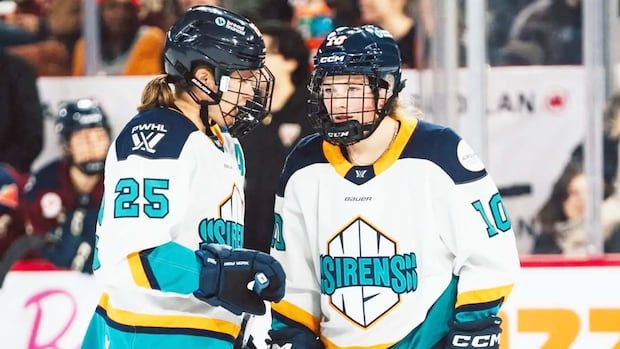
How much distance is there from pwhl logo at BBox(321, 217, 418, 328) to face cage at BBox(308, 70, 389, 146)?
0.53ft

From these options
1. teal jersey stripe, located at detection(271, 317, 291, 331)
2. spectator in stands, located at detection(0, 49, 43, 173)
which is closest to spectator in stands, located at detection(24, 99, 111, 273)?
spectator in stands, located at detection(0, 49, 43, 173)

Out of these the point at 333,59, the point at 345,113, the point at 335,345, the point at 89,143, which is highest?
the point at 333,59

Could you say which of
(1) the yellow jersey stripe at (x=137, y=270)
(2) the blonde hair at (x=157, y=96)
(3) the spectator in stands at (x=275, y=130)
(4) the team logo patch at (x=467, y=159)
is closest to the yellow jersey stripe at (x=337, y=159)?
(4) the team logo patch at (x=467, y=159)

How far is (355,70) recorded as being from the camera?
2441 mm

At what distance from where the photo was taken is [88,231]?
382 centimetres

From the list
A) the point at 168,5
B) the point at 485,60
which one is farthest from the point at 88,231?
the point at 485,60

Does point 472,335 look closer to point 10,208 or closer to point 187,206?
point 187,206

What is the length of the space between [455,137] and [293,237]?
0.37 metres

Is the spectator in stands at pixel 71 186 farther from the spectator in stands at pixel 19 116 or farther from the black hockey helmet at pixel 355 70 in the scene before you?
the black hockey helmet at pixel 355 70

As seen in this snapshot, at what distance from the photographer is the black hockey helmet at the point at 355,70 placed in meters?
2.43

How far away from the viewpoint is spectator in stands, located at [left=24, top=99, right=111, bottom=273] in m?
3.83

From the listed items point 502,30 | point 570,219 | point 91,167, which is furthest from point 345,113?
point 502,30

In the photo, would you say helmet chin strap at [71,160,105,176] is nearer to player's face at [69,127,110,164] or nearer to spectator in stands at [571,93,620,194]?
player's face at [69,127,110,164]

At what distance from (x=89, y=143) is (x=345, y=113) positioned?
75.2 inches
